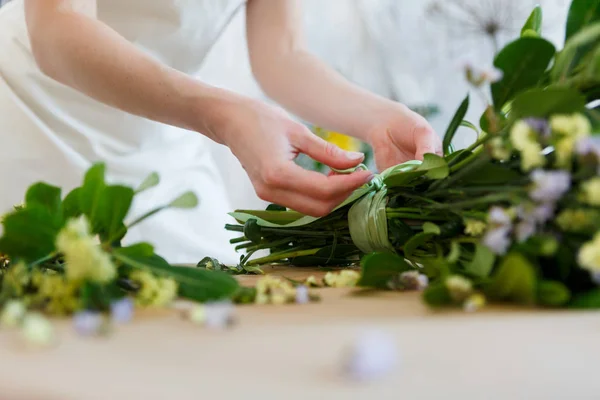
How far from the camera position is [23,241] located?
347mm

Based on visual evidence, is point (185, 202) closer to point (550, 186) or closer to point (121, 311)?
point (121, 311)

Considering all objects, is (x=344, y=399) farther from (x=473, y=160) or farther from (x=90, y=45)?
(x=90, y=45)

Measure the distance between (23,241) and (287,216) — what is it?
0.33 metres

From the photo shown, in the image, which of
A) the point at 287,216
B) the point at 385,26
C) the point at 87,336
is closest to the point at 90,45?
the point at 287,216

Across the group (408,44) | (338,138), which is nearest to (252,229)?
(338,138)

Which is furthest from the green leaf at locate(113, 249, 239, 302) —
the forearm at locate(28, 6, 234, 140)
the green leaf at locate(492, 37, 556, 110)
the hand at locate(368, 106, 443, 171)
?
the hand at locate(368, 106, 443, 171)

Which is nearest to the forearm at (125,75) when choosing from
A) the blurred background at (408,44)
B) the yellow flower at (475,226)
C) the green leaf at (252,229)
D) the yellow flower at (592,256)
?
the green leaf at (252,229)

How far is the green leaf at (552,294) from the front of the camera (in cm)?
29

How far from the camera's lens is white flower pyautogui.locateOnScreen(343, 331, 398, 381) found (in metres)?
0.22

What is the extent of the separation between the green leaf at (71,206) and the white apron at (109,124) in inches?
28.2

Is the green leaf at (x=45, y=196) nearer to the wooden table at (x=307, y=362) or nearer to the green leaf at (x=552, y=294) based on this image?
the wooden table at (x=307, y=362)

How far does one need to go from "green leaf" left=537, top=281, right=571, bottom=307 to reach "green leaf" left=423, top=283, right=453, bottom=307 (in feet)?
0.14

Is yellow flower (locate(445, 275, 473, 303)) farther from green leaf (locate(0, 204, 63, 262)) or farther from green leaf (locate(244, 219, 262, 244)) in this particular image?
green leaf (locate(244, 219, 262, 244))

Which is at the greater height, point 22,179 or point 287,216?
point 22,179
